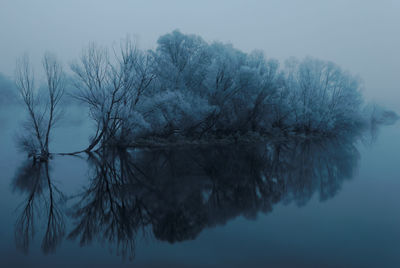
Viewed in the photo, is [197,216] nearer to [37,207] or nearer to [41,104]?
[37,207]

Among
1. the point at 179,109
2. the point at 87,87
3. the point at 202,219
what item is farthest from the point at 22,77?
the point at 202,219

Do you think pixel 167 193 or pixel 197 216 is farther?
pixel 167 193

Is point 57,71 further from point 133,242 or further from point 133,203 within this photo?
point 133,242

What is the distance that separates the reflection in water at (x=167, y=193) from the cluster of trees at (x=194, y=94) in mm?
4042

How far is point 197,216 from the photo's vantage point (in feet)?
28.0

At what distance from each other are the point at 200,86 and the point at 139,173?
49.3 ft

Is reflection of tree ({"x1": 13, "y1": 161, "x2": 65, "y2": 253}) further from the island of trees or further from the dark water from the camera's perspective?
the island of trees

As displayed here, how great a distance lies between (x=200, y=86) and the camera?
27.6 m

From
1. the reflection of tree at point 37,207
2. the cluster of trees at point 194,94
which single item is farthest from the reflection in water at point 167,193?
the cluster of trees at point 194,94

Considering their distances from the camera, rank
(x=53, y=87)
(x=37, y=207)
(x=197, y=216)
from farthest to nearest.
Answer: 1. (x=53, y=87)
2. (x=37, y=207)
3. (x=197, y=216)

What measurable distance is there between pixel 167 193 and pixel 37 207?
4062 mm

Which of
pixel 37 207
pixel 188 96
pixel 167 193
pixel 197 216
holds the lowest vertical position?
pixel 37 207

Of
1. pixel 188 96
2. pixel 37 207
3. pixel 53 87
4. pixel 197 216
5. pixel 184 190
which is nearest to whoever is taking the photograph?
pixel 197 216

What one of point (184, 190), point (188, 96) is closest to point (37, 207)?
point (184, 190)
